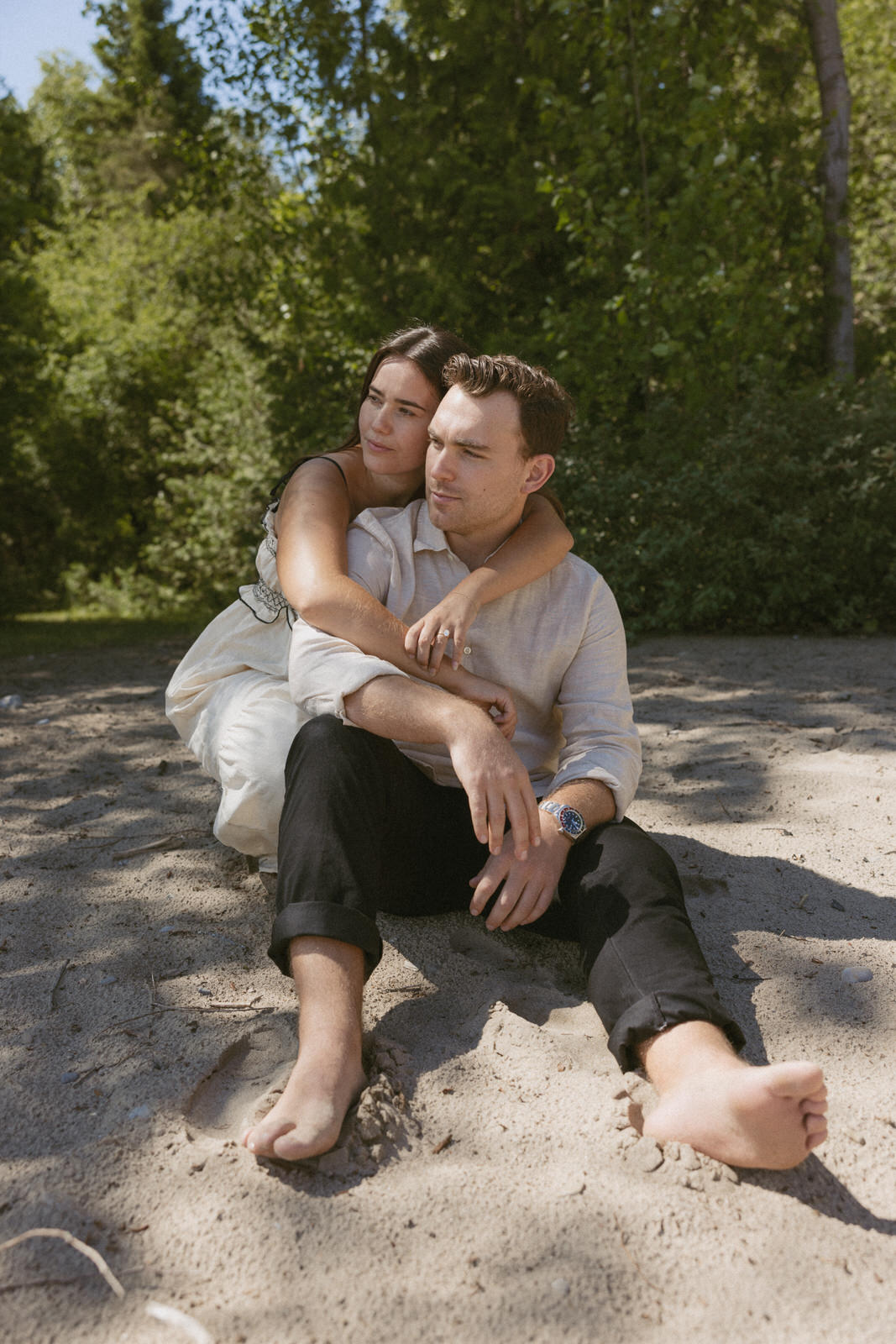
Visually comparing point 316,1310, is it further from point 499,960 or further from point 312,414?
point 312,414

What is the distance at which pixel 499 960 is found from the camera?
7.75 ft

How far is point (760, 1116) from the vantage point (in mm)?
1549

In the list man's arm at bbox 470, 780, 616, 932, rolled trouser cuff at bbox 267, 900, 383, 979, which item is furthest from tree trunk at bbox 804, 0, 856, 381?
rolled trouser cuff at bbox 267, 900, 383, 979

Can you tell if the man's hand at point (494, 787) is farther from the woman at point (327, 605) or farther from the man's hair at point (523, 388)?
the man's hair at point (523, 388)

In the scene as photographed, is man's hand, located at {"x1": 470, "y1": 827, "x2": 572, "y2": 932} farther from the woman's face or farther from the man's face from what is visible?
the woman's face

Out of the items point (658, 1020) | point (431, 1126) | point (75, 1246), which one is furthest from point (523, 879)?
point (75, 1246)

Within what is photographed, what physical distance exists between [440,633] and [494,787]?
1.35 ft

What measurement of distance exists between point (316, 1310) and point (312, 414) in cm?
819

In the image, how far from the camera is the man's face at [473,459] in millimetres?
2420

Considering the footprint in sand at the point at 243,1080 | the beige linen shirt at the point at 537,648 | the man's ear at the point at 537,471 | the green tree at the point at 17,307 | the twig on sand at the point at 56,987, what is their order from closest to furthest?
the footprint in sand at the point at 243,1080 < the twig on sand at the point at 56,987 < the beige linen shirt at the point at 537,648 < the man's ear at the point at 537,471 < the green tree at the point at 17,307

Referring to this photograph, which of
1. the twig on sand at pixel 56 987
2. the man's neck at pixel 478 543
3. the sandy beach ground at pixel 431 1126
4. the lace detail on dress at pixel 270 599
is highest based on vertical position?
the man's neck at pixel 478 543

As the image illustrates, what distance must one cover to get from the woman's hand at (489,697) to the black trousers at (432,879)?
208 mm

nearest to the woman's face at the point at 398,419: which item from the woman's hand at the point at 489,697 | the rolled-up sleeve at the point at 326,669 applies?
the rolled-up sleeve at the point at 326,669

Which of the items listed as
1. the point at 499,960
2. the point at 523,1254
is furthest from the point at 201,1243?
the point at 499,960
